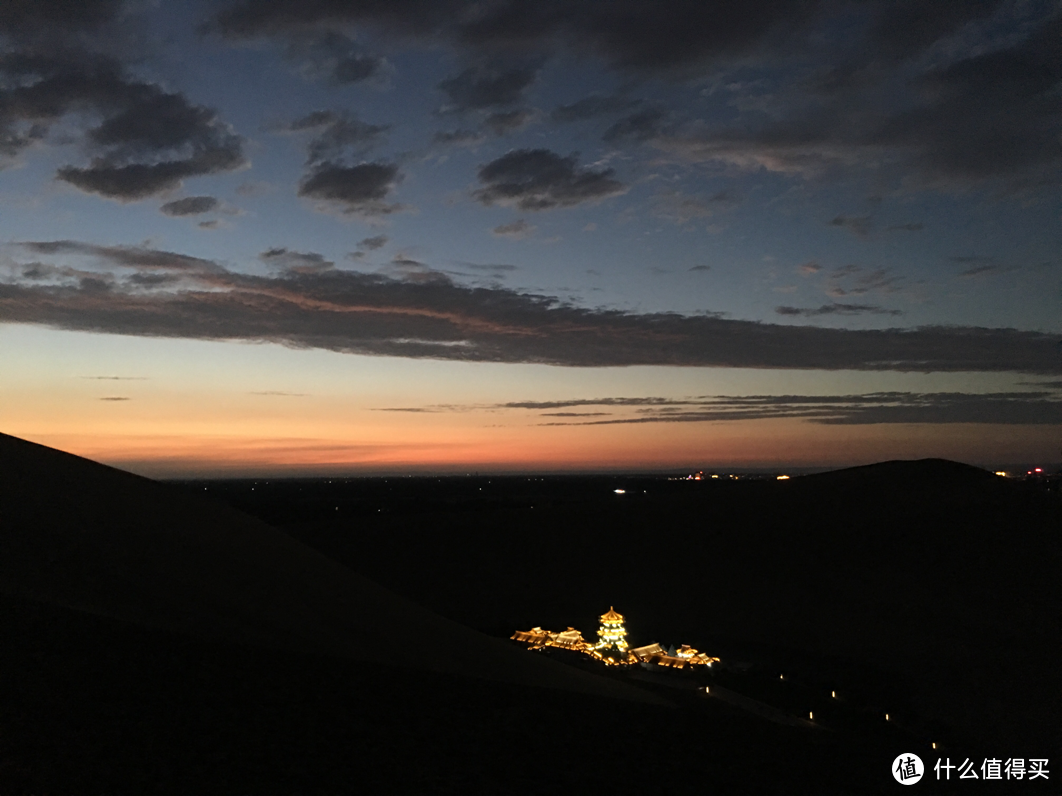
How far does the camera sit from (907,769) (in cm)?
1095

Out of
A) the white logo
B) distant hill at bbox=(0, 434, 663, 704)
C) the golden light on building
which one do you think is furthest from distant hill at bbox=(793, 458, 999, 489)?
the white logo

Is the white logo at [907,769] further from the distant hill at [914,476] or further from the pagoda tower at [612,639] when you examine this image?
the distant hill at [914,476]

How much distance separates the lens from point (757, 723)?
1291 centimetres

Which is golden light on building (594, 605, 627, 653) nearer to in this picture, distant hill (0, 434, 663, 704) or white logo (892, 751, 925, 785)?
distant hill (0, 434, 663, 704)

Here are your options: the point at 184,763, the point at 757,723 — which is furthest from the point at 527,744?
the point at 757,723

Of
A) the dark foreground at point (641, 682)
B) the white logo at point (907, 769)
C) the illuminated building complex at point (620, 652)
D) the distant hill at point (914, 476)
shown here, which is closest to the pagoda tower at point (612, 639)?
the illuminated building complex at point (620, 652)

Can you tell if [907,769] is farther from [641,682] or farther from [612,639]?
[612,639]

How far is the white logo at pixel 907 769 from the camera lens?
420 inches

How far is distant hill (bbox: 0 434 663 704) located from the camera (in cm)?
1377

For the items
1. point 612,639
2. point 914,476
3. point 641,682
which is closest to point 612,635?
point 612,639

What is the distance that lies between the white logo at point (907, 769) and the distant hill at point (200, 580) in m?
5.48

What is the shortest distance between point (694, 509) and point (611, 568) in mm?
12978

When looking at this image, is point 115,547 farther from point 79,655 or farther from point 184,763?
point 184,763

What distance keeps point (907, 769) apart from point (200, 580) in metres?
12.9
